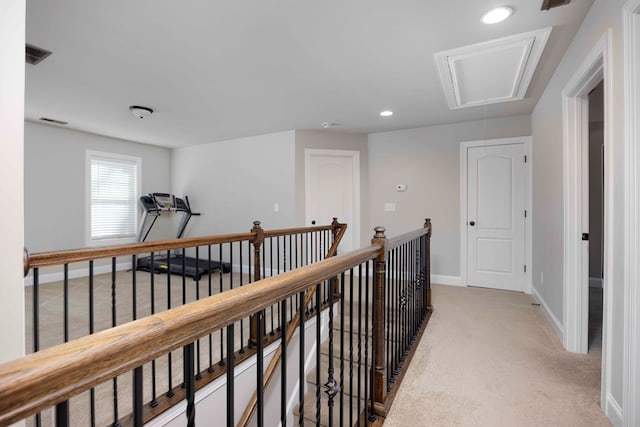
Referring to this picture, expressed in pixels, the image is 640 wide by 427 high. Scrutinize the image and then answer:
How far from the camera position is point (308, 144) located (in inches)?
193

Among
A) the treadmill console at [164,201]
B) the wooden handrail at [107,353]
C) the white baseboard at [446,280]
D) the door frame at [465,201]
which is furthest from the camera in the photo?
the treadmill console at [164,201]

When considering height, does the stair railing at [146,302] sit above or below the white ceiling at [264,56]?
below

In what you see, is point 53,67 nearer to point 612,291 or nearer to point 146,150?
point 146,150

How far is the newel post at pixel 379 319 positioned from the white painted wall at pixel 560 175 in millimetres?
1168

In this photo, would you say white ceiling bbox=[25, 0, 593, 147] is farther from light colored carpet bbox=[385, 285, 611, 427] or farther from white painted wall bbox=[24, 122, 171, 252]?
light colored carpet bbox=[385, 285, 611, 427]

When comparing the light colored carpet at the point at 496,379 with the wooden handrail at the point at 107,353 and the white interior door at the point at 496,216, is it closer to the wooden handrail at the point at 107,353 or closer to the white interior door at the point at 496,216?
the white interior door at the point at 496,216

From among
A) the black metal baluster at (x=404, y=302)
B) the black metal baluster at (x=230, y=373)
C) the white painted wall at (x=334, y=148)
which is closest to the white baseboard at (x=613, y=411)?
the black metal baluster at (x=404, y=302)

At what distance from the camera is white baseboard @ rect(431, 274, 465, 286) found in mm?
4430

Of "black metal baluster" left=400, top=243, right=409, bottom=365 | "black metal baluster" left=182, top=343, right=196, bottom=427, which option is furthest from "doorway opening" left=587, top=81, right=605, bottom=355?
"black metal baluster" left=182, top=343, right=196, bottom=427

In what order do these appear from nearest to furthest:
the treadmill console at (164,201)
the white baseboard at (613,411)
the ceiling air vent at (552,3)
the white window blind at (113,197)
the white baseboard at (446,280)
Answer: the white baseboard at (613,411) → the ceiling air vent at (552,3) → the white baseboard at (446,280) → the white window blind at (113,197) → the treadmill console at (164,201)

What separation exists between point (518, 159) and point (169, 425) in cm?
469

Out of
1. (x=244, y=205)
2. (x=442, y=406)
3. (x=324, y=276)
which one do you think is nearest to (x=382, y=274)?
(x=324, y=276)

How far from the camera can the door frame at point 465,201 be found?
4012 mm

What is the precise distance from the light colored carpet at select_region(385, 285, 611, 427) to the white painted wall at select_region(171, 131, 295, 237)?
3.01 meters
